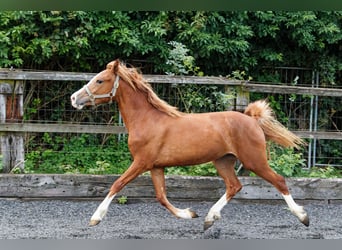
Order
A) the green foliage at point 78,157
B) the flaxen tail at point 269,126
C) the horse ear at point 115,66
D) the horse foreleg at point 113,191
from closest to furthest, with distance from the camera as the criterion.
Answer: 1. the horse foreleg at point 113,191
2. the horse ear at point 115,66
3. the flaxen tail at point 269,126
4. the green foliage at point 78,157

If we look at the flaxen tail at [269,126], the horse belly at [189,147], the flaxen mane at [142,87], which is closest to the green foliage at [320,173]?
the flaxen tail at [269,126]

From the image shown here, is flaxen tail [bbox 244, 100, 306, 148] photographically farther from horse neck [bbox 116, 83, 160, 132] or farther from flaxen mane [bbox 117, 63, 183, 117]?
horse neck [bbox 116, 83, 160, 132]

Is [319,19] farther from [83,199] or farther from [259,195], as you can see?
[83,199]

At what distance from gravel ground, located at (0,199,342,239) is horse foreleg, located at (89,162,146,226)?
0.21m

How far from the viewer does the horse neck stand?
4.12 meters

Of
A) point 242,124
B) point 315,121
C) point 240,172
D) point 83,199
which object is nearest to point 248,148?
point 242,124

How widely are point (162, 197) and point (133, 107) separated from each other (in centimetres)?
76

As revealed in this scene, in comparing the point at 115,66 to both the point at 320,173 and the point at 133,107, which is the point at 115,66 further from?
the point at 320,173

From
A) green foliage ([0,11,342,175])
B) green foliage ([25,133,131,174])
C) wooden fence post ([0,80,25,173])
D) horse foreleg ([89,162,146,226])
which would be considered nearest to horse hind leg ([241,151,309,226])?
horse foreleg ([89,162,146,226])

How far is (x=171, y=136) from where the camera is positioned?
406cm

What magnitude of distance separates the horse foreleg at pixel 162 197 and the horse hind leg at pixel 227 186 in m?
0.13

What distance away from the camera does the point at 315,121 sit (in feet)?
22.2

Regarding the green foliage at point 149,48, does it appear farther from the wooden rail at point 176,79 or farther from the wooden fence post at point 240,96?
the wooden rail at point 176,79

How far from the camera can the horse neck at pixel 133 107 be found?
412cm
